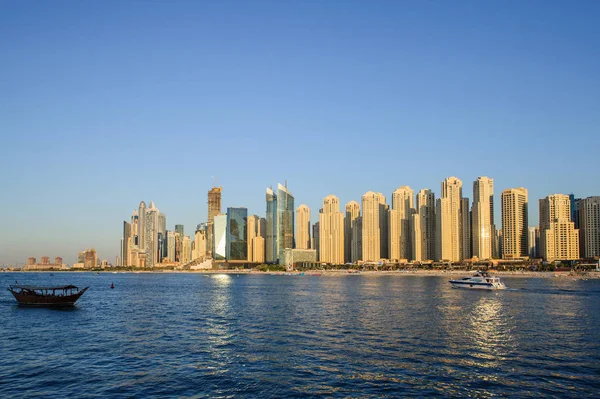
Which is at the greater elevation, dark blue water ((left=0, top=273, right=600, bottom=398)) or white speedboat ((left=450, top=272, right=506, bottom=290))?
dark blue water ((left=0, top=273, right=600, bottom=398))

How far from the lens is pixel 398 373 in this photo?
39.6 metres

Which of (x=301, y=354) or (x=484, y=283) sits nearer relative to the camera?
(x=301, y=354)

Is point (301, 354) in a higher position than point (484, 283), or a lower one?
higher

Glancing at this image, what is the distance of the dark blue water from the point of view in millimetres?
35906

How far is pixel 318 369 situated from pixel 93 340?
92.2ft

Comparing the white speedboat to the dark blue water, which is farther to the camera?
the white speedboat

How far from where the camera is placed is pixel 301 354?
47000mm

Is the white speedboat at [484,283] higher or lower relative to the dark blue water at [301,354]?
lower

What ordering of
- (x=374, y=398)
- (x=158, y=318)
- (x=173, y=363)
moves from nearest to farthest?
(x=374, y=398) → (x=173, y=363) → (x=158, y=318)

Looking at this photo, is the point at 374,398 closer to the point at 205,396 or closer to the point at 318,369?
the point at 318,369

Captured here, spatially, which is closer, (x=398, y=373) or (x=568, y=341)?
(x=398, y=373)

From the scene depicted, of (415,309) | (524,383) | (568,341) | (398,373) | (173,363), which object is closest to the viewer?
(524,383)

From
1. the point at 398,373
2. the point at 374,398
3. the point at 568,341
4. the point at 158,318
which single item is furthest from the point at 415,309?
the point at 374,398

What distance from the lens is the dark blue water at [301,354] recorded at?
118 feet
